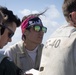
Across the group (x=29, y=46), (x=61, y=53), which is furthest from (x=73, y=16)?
(x=29, y=46)

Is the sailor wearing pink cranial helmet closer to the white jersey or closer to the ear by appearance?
the white jersey

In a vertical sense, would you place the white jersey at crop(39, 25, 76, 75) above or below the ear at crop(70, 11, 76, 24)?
below

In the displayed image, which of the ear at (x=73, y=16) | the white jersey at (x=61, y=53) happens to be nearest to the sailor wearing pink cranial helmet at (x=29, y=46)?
the white jersey at (x=61, y=53)

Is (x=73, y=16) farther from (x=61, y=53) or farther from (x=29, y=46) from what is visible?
(x=29, y=46)

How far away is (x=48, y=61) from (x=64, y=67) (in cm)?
29

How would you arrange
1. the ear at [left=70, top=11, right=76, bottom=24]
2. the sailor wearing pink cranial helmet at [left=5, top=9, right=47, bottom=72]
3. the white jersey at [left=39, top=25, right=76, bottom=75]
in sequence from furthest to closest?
the sailor wearing pink cranial helmet at [left=5, top=9, right=47, bottom=72], the ear at [left=70, top=11, right=76, bottom=24], the white jersey at [left=39, top=25, right=76, bottom=75]

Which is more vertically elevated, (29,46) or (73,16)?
(73,16)

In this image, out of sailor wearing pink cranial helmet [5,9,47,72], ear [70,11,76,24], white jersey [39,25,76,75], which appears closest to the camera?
white jersey [39,25,76,75]

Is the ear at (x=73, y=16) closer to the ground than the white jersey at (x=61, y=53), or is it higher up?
higher up

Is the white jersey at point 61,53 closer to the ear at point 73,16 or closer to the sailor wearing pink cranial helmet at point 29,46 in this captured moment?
the ear at point 73,16

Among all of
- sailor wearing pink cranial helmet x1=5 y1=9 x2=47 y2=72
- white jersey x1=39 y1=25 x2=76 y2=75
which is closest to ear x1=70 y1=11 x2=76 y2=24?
white jersey x1=39 y1=25 x2=76 y2=75

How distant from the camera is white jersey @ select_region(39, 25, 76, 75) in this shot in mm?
2857

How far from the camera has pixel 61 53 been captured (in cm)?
294

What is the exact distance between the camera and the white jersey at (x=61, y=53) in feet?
9.37
